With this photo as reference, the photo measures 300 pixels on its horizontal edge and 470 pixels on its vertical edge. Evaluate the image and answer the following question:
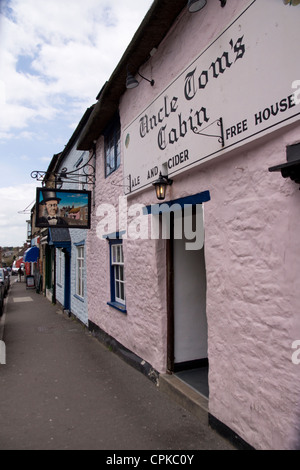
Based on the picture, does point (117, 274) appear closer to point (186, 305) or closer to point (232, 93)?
point (186, 305)

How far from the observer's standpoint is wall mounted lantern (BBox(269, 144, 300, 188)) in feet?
8.00

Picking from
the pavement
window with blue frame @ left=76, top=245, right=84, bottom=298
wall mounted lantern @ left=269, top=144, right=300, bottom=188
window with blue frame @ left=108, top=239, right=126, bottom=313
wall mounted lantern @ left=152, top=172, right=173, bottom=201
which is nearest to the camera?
wall mounted lantern @ left=269, top=144, right=300, bottom=188

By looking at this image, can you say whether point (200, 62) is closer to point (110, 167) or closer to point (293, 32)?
point (293, 32)

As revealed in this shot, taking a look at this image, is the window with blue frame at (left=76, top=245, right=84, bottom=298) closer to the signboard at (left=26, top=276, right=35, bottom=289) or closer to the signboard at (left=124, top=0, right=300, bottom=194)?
the signboard at (left=124, top=0, right=300, bottom=194)

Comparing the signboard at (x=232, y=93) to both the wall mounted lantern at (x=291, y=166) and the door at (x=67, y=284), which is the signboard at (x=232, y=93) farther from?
the door at (x=67, y=284)

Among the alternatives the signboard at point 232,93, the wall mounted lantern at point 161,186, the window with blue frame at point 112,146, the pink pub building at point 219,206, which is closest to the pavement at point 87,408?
the pink pub building at point 219,206

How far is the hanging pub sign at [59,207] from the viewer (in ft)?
22.5

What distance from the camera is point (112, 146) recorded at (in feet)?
24.2

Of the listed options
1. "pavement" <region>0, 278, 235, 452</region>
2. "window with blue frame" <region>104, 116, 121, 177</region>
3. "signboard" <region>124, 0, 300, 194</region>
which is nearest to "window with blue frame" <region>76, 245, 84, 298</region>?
"pavement" <region>0, 278, 235, 452</region>

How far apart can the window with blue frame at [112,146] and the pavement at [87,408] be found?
405cm

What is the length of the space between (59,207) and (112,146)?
5.98 feet

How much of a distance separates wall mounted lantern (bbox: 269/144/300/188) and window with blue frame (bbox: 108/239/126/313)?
4465mm

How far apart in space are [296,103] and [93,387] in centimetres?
479
